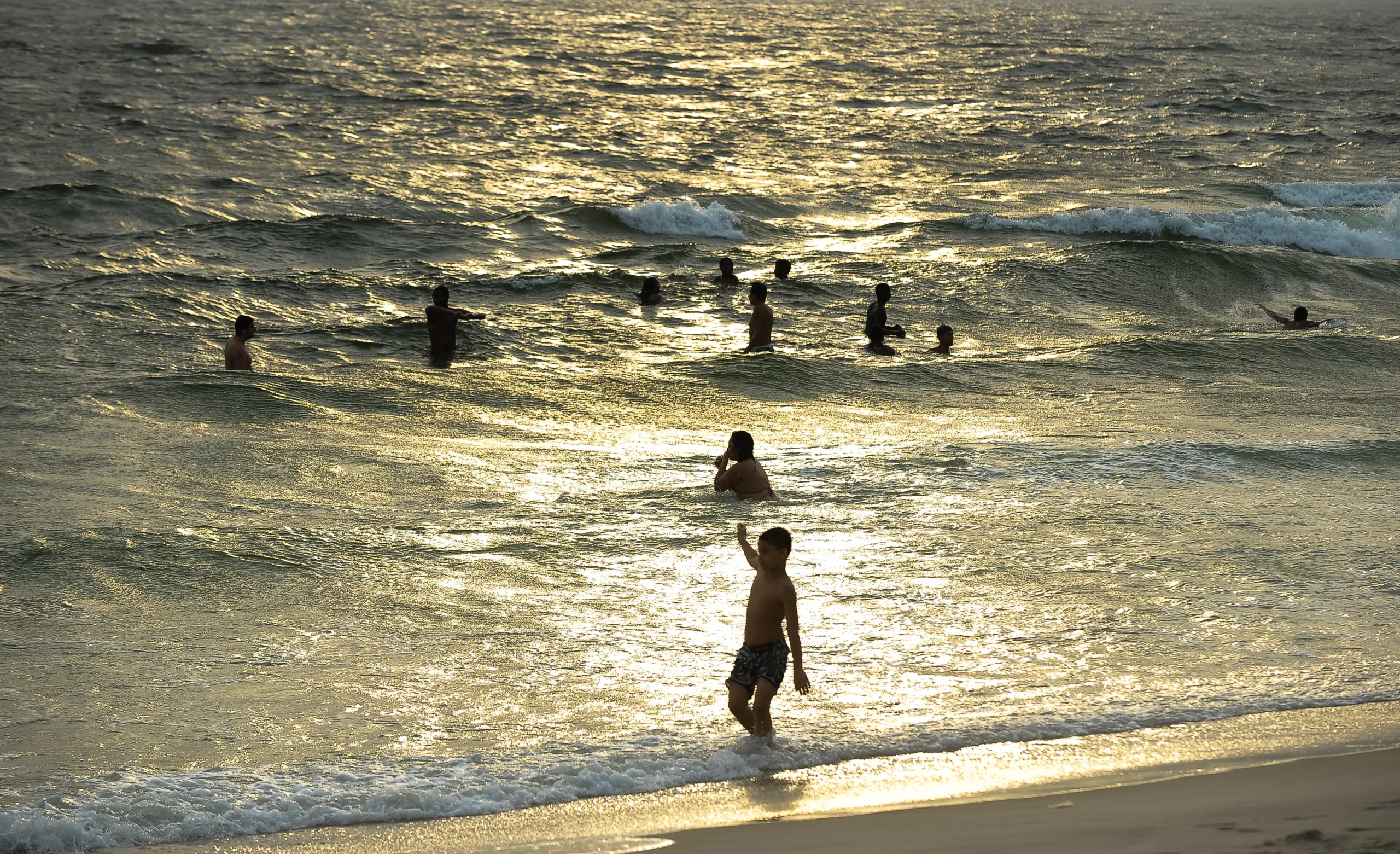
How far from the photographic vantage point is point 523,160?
30547 mm

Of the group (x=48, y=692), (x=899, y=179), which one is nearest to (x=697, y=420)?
(x=48, y=692)

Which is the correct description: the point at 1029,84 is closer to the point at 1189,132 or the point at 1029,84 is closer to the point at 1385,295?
the point at 1189,132

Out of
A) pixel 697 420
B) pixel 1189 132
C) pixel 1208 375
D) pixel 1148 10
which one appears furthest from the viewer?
pixel 1148 10

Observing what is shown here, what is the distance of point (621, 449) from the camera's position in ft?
40.9

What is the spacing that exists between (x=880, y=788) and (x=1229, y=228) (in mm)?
22166

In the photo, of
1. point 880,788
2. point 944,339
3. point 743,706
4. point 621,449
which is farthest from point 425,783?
point 944,339

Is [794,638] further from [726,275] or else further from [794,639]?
[726,275]

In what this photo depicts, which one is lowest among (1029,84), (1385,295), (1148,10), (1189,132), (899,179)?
(1385,295)

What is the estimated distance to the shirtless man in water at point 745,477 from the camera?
10.4 metres

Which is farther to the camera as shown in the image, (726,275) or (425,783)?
(726,275)

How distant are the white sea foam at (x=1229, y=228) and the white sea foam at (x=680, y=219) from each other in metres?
4.49

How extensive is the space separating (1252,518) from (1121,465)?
1570 mm

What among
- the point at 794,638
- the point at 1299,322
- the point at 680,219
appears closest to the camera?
the point at 794,638

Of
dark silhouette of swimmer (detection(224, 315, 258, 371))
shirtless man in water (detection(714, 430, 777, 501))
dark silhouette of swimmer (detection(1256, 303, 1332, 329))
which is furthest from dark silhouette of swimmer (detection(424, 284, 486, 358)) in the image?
dark silhouette of swimmer (detection(1256, 303, 1332, 329))
